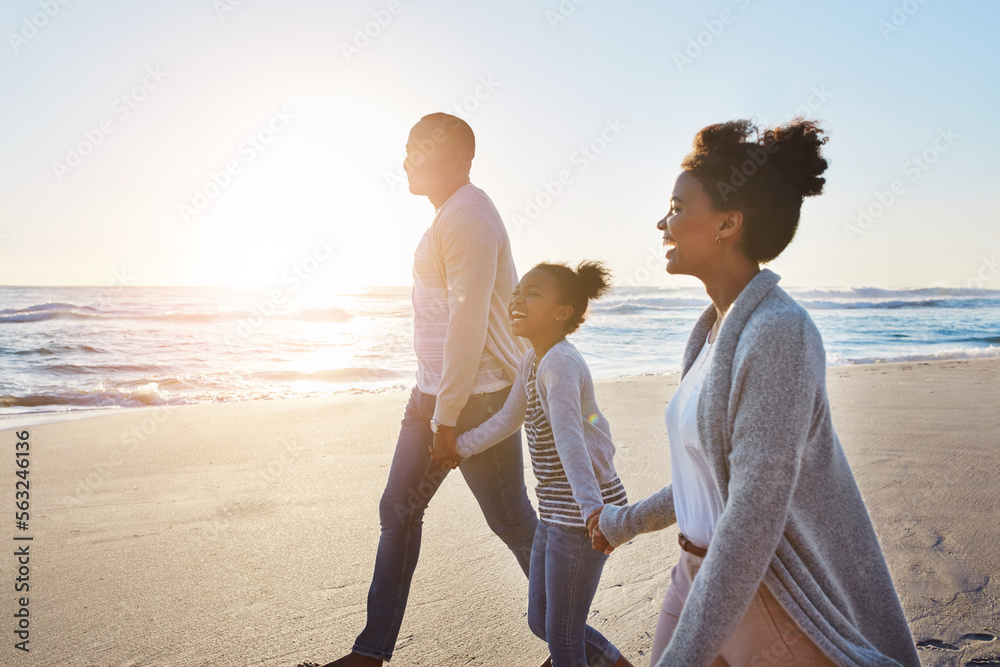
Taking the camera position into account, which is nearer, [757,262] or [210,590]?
[757,262]

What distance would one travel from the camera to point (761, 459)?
124cm

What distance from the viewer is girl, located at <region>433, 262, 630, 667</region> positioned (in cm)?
232

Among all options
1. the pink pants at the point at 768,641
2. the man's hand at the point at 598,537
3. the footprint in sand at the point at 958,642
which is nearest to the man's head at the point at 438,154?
the man's hand at the point at 598,537

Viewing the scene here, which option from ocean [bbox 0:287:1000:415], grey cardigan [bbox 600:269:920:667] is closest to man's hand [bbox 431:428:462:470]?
ocean [bbox 0:287:1000:415]

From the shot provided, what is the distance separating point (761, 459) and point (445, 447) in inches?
66.0

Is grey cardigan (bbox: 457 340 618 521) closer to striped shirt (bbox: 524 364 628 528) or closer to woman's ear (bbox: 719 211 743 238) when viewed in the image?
striped shirt (bbox: 524 364 628 528)

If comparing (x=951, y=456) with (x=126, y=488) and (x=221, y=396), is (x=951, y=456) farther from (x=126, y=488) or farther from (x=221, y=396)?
(x=221, y=396)

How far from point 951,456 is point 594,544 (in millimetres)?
4951

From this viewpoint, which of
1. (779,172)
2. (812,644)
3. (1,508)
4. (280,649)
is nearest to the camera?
(812,644)

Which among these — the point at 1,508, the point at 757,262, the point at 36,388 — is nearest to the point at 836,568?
the point at 757,262

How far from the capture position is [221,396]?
37.3 feet

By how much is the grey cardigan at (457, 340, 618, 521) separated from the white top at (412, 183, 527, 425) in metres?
0.16

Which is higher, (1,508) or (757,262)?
(757,262)

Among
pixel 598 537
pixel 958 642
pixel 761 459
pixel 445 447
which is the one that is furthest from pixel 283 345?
pixel 761 459
